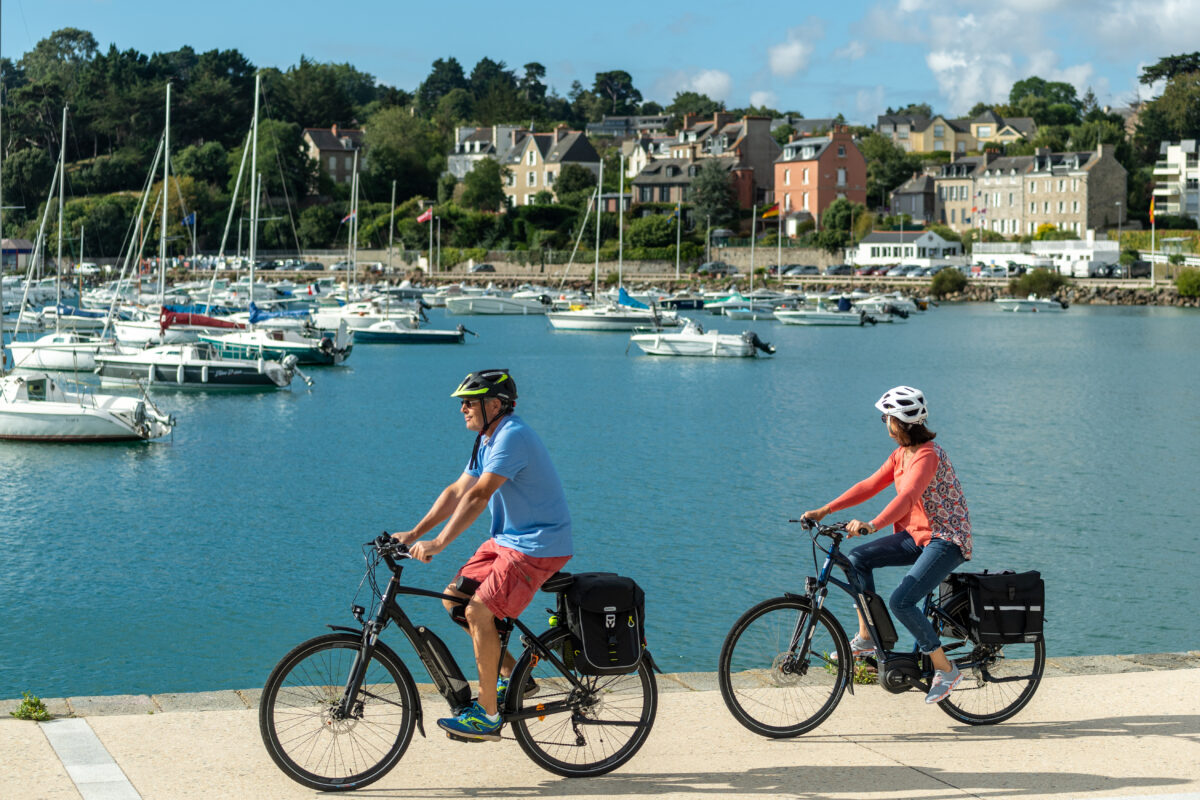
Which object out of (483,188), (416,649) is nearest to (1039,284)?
(483,188)

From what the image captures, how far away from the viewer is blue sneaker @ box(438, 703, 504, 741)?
679 cm

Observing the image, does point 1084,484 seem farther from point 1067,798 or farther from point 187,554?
point 1067,798

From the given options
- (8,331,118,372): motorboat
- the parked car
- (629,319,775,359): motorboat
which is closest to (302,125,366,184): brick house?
the parked car

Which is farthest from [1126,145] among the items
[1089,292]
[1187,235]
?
[1089,292]

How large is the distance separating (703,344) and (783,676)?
56.2m

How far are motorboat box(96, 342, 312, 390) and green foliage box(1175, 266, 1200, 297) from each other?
8162 centimetres

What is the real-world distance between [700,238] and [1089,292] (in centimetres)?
3490

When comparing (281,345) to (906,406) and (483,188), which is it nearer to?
(906,406)

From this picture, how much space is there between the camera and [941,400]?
46656 millimetres

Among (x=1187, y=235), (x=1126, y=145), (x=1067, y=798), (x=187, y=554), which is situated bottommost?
(x=187, y=554)

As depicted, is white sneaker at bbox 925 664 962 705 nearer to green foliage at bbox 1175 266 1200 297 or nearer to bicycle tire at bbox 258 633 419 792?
bicycle tire at bbox 258 633 419 792

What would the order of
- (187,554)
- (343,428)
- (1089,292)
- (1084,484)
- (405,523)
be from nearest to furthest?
(187,554), (405,523), (1084,484), (343,428), (1089,292)

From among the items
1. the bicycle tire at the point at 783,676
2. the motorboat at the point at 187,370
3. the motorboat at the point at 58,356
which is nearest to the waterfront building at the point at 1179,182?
the motorboat at the point at 187,370

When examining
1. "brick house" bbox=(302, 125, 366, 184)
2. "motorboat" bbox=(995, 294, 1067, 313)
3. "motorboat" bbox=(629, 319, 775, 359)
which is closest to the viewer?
"motorboat" bbox=(629, 319, 775, 359)
